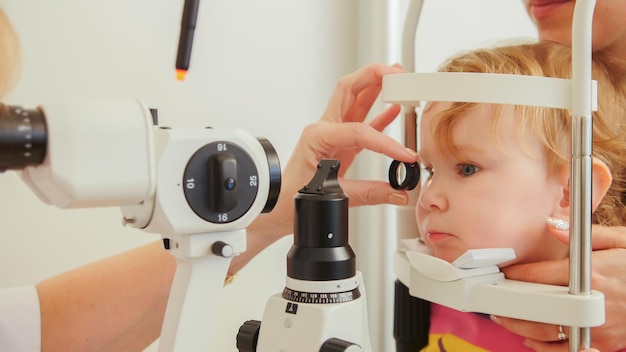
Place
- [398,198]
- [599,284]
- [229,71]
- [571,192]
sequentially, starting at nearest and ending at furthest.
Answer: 1. [571,192]
2. [599,284]
3. [398,198]
4. [229,71]

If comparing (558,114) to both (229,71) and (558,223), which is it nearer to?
(558,223)

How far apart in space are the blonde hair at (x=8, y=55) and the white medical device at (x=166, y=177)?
0.42m

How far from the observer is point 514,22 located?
119 centimetres

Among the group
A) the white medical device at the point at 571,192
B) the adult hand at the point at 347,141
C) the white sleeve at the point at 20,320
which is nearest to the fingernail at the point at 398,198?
the adult hand at the point at 347,141

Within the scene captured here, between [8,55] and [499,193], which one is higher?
[8,55]

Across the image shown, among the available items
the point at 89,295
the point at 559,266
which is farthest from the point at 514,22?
the point at 89,295

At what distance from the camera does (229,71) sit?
1.01 m

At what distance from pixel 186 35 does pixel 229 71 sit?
21 centimetres

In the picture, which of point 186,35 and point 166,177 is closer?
point 166,177

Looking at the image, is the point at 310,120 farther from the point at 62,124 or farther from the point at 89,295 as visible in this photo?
the point at 62,124

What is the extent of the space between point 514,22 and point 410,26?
15.2 inches

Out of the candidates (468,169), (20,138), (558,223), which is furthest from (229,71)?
(20,138)

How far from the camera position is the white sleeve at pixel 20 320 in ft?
2.39

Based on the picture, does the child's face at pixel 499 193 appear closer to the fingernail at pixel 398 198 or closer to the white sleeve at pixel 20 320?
the fingernail at pixel 398 198
